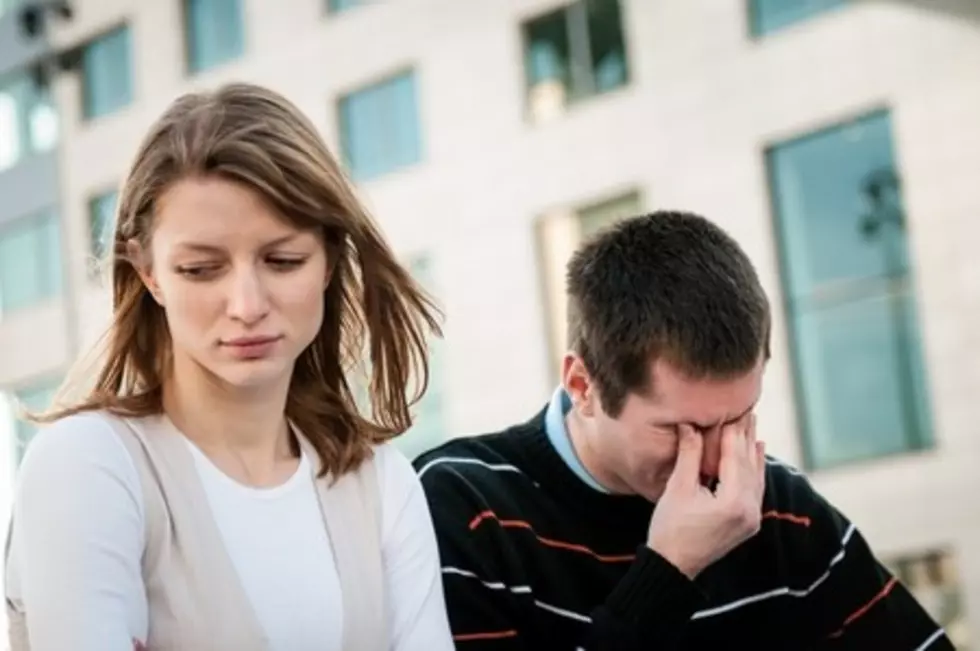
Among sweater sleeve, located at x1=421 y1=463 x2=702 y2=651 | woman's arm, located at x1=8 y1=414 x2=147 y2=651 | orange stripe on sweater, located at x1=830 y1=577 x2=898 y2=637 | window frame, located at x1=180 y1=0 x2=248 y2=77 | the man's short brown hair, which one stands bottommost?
orange stripe on sweater, located at x1=830 y1=577 x2=898 y2=637

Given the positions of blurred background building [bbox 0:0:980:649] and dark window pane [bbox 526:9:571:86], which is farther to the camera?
dark window pane [bbox 526:9:571:86]

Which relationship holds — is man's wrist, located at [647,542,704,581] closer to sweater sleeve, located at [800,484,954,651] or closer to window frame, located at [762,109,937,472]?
sweater sleeve, located at [800,484,954,651]

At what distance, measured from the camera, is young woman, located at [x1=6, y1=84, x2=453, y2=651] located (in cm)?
136

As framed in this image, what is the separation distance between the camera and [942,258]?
26.4ft

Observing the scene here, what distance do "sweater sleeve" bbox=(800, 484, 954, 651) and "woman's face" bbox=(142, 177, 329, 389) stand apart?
30.7 inches

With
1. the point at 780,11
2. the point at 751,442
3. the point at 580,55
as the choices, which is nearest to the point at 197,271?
the point at 751,442

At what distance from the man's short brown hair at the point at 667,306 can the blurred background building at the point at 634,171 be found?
483cm

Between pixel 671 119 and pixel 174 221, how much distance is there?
26.3 feet

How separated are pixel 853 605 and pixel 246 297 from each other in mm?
898

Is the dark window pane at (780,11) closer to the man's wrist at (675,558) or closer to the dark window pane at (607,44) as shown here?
the dark window pane at (607,44)

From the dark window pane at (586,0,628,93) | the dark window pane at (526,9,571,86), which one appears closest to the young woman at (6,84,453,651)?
the dark window pane at (586,0,628,93)

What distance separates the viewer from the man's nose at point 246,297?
54.7 inches

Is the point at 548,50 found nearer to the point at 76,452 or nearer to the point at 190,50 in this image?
the point at 190,50

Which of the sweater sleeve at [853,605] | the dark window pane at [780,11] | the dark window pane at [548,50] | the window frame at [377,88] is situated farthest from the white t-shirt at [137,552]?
the window frame at [377,88]
